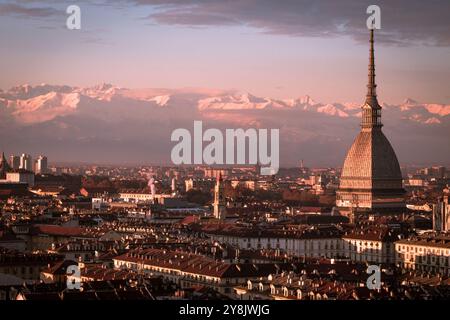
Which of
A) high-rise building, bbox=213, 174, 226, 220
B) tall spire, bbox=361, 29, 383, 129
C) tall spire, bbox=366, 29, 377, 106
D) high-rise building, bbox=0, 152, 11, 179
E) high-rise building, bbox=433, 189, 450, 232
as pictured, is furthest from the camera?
high-rise building, bbox=0, 152, 11, 179

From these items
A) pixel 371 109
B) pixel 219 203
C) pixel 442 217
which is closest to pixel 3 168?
pixel 371 109

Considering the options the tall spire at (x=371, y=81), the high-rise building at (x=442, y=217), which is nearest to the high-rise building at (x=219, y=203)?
the high-rise building at (x=442, y=217)

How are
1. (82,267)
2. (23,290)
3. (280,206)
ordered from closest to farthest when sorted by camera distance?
(23,290) < (82,267) < (280,206)

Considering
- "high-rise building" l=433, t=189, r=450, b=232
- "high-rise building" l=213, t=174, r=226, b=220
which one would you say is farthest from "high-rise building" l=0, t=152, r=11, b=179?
"high-rise building" l=433, t=189, r=450, b=232

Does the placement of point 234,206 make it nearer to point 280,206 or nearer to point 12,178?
point 280,206

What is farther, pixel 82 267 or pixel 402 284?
pixel 82 267

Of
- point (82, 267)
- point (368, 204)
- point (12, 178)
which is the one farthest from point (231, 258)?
→ point (12, 178)

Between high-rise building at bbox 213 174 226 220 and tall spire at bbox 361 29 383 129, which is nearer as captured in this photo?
high-rise building at bbox 213 174 226 220

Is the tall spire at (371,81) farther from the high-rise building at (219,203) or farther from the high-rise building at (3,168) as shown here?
the high-rise building at (3,168)

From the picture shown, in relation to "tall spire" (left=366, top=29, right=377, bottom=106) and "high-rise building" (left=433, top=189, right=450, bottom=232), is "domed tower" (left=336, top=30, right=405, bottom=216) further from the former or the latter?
"high-rise building" (left=433, top=189, right=450, bottom=232)

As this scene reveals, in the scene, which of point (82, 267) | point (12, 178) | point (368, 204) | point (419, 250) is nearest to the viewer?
point (82, 267)
